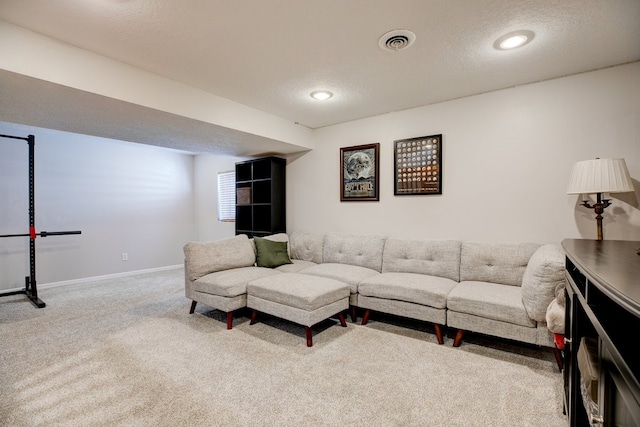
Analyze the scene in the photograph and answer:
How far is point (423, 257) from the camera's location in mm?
3215

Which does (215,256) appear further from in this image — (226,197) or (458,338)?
(226,197)

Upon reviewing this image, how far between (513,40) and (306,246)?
303cm

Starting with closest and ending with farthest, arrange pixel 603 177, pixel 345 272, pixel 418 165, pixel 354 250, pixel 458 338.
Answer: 1. pixel 603 177
2. pixel 458 338
3. pixel 345 272
4. pixel 418 165
5. pixel 354 250

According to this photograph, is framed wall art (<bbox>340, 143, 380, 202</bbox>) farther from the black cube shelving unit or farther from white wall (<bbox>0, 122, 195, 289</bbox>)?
white wall (<bbox>0, 122, 195, 289</bbox>)

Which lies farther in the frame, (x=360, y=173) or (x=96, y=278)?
(x=96, y=278)

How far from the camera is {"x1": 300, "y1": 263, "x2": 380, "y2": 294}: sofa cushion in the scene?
10.1 feet

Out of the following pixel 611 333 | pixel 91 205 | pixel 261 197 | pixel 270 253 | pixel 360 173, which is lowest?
pixel 270 253

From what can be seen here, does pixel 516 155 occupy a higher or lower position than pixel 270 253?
higher

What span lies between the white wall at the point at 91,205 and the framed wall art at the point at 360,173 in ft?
12.7

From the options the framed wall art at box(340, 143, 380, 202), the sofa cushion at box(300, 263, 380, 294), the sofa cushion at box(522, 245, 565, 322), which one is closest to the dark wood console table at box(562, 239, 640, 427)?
the sofa cushion at box(522, 245, 565, 322)

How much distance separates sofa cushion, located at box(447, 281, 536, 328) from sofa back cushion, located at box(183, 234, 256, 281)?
229 cm

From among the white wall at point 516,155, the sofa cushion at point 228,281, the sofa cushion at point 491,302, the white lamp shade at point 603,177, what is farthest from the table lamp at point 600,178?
the sofa cushion at point 228,281

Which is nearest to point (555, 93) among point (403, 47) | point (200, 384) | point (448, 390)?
point (403, 47)

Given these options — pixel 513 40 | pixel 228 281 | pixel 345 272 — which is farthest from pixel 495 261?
pixel 228 281
